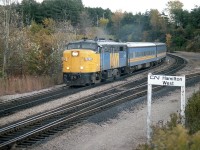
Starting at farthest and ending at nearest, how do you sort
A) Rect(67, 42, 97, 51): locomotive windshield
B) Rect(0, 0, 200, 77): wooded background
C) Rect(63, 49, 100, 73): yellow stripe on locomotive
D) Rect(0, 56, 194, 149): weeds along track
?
Rect(0, 0, 200, 77): wooded background
Rect(67, 42, 97, 51): locomotive windshield
Rect(63, 49, 100, 73): yellow stripe on locomotive
Rect(0, 56, 194, 149): weeds along track

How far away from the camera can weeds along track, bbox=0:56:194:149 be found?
10805 millimetres

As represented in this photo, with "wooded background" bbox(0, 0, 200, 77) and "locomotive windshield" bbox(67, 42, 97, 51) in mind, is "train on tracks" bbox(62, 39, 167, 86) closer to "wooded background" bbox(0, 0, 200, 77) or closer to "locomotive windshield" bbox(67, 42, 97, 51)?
"locomotive windshield" bbox(67, 42, 97, 51)

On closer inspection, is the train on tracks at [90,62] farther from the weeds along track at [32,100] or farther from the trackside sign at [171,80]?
the trackside sign at [171,80]

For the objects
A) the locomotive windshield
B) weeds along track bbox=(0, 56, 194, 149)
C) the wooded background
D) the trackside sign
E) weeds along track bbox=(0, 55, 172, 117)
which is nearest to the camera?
the trackside sign

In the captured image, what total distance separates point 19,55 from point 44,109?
9.33m

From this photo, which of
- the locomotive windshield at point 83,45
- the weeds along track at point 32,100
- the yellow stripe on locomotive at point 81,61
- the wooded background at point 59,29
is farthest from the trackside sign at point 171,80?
the wooded background at point 59,29

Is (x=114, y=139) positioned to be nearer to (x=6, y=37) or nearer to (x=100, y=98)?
(x=100, y=98)

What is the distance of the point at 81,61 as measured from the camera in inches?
862

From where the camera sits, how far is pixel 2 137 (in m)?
11.0

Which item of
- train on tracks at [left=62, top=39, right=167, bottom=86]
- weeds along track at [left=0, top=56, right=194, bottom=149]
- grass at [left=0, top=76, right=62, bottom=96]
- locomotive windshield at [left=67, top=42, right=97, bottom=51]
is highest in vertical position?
locomotive windshield at [left=67, top=42, right=97, bottom=51]

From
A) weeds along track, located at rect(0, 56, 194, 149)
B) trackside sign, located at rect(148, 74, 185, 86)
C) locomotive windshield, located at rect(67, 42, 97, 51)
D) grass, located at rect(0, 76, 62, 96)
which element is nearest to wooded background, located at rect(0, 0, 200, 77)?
grass, located at rect(0, 76, 62, 96)

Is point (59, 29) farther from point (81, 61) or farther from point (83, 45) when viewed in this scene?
point (81, 61)

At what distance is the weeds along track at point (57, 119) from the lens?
10805 mm

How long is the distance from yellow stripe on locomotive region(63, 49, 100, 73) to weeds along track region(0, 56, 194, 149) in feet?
8.86
